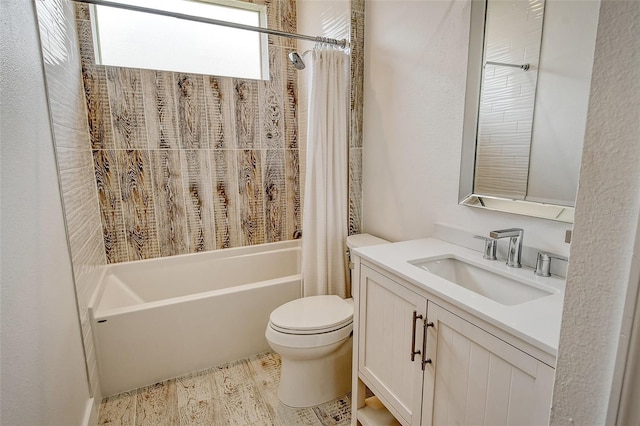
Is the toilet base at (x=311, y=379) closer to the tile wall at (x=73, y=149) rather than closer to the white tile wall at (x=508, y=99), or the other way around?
the tile wall at (x=73, y=149)

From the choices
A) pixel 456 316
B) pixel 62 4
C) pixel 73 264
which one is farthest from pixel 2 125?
pixel 456 316

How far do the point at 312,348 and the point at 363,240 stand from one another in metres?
0.71

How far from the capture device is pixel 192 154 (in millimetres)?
2564

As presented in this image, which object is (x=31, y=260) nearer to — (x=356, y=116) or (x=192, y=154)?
(x=192, y=154)

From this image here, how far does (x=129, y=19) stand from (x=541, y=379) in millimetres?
3091

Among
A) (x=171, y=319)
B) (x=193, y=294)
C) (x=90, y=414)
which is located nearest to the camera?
(x=90, y=414)

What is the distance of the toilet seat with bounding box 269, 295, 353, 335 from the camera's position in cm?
166

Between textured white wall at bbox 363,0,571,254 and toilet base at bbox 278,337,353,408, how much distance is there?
79 centimetres

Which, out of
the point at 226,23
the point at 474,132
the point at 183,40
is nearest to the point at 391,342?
the point at 474,132

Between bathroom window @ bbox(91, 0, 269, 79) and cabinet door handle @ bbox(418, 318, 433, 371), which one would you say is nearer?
cabinet door handle @ bbox(418, 318, 433, 371)

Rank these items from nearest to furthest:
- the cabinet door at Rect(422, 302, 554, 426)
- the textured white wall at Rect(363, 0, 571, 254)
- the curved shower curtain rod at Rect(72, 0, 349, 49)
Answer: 1. the cabinet door at Rect(422, 302, 554, 426)
2. the textured white wall at Rect(363, 0, 571, 254)
3. the curved shower curtain rod at Rect(72, 0, 349, 49)

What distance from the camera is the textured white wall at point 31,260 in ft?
3.06

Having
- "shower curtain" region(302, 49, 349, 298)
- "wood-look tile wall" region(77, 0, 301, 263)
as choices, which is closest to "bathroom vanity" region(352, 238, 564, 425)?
"shower curtain" region(302, 49, 349, 298)

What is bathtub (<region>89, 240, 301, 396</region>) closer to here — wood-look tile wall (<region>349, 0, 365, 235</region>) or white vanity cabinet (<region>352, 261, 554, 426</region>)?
wood-look tile wall (<region>349, 0, 365, 235</region>)
